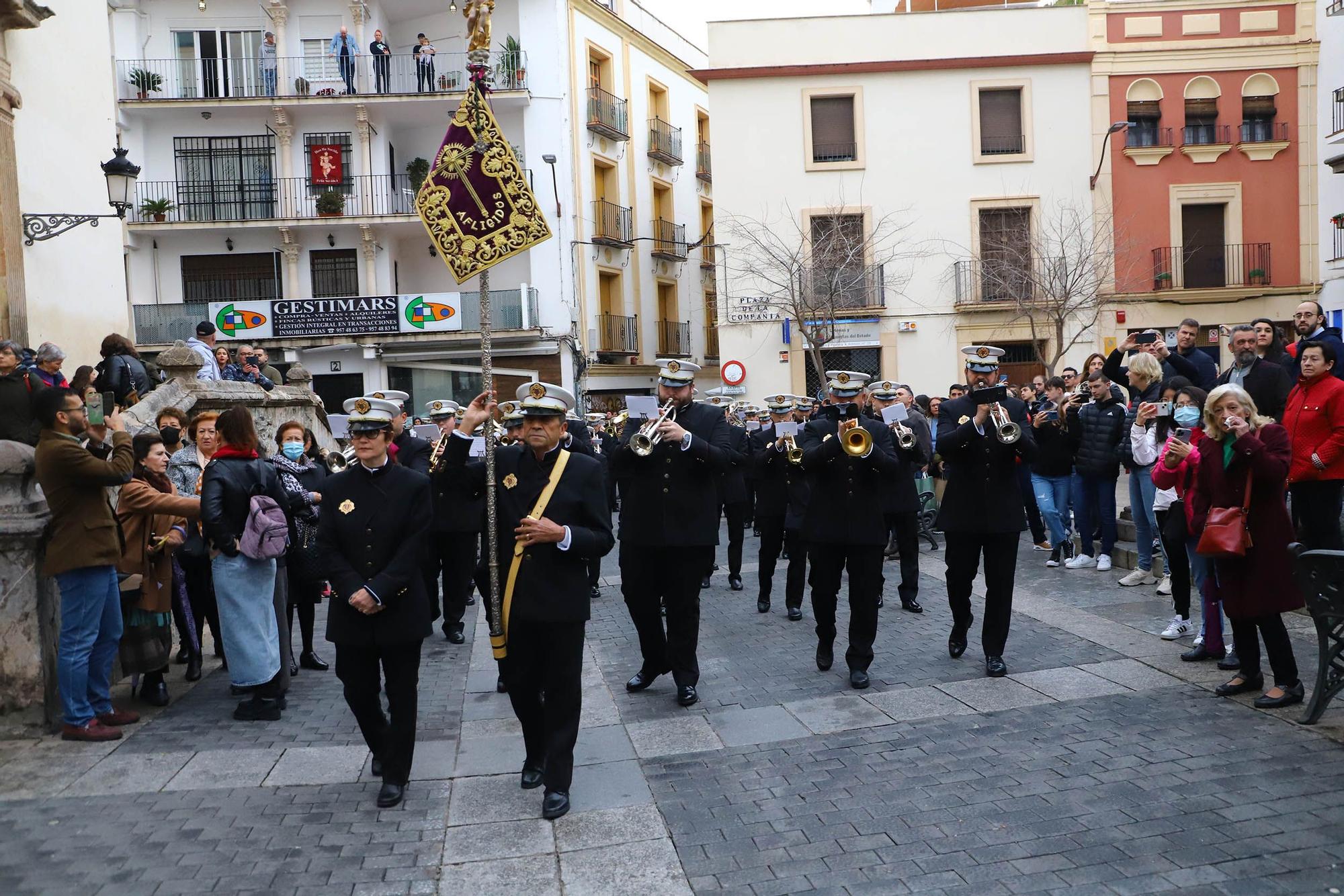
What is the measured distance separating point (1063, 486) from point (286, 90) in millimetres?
25601

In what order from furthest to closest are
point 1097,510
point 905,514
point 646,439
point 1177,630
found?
1. point 1097,510
2. point 905,514
3. point 1177,630
4. point 646,439

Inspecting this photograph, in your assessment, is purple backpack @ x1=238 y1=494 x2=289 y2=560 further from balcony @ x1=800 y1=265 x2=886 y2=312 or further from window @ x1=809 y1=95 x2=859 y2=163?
window @ x1=809 y1=95 x2=859 y2=163

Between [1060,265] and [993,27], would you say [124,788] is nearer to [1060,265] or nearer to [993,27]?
[1060,265]

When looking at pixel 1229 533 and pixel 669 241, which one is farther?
pixel 669 241

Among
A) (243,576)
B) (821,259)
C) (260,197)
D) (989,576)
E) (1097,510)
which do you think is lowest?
(1097,510)

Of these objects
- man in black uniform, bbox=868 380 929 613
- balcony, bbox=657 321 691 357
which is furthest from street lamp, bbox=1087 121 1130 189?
man in black uniform, bbox=868 380 929 613

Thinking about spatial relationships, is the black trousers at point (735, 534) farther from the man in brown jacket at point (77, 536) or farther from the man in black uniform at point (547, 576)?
the man in brown jacket at point (77, 536)

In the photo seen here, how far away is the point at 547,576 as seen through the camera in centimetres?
537

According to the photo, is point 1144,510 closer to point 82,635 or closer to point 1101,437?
point 1101,437

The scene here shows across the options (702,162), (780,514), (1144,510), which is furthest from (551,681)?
(702,162)

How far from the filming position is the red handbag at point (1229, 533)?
20.6 feet

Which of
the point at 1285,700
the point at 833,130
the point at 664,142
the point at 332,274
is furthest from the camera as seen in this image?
the point at 664,142

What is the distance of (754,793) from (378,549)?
213cm

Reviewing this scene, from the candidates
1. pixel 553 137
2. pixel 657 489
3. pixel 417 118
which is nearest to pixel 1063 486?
pixel 657 489
